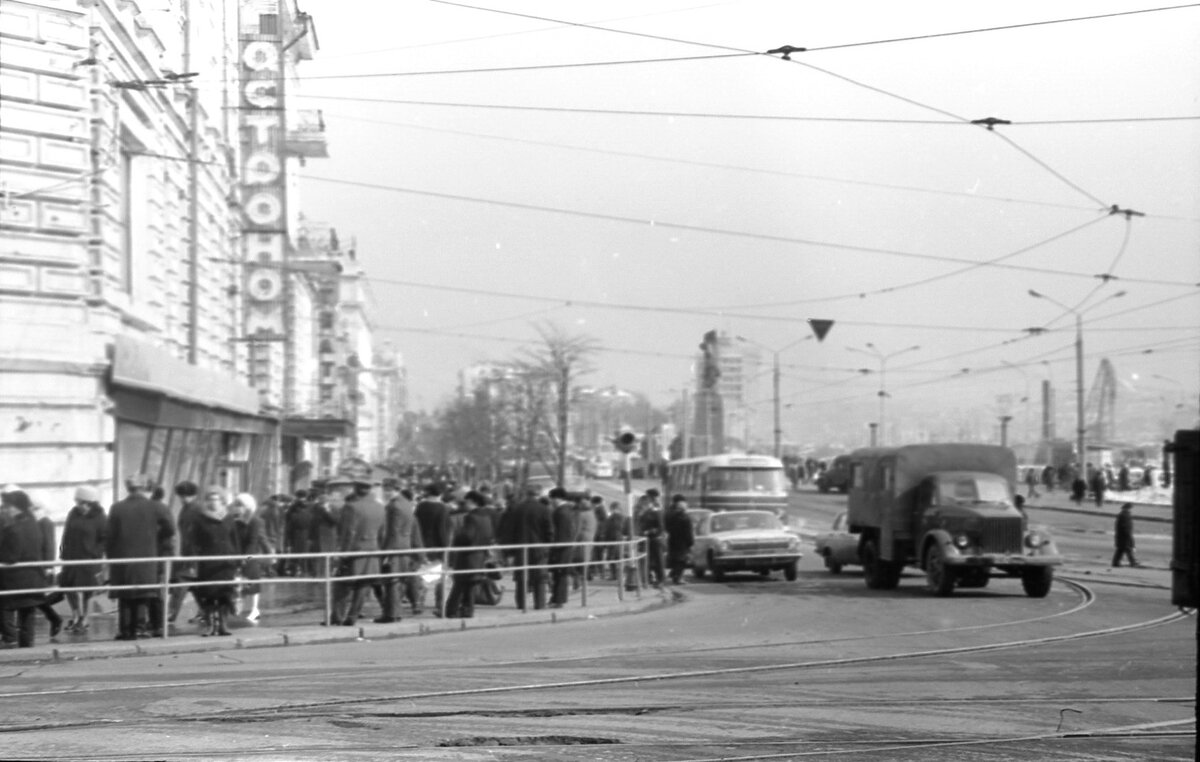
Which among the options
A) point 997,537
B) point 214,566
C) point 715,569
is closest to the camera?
point 214,566

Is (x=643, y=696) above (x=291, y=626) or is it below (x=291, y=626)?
above

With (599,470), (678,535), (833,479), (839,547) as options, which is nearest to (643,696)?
(678,535)

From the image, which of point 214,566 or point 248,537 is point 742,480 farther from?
point 214,566

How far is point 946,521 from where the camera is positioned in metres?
24.6

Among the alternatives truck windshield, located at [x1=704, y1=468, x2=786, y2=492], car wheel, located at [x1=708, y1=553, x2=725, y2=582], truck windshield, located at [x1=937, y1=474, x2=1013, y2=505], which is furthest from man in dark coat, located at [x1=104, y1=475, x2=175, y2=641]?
truck windshield, located at [x1=704, y1=468, x2=786, y2=492]

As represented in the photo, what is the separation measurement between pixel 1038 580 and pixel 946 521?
1.74 meters

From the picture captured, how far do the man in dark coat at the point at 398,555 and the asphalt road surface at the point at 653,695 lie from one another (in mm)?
1045

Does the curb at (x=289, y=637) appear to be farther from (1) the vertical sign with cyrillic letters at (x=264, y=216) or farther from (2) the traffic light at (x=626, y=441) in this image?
(1) the vertical sign with cyrillic letters at (x=264, y=216)

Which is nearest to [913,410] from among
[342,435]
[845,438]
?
[845,438]

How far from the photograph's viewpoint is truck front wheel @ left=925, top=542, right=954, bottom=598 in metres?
23.9

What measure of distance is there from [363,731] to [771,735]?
108 inches

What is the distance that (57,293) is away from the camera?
22.0 meters

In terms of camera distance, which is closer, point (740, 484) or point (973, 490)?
point (973, 490)

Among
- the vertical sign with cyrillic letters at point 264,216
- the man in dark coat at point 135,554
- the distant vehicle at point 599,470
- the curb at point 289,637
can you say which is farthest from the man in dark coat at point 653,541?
the distant vehicle at point 599,470
